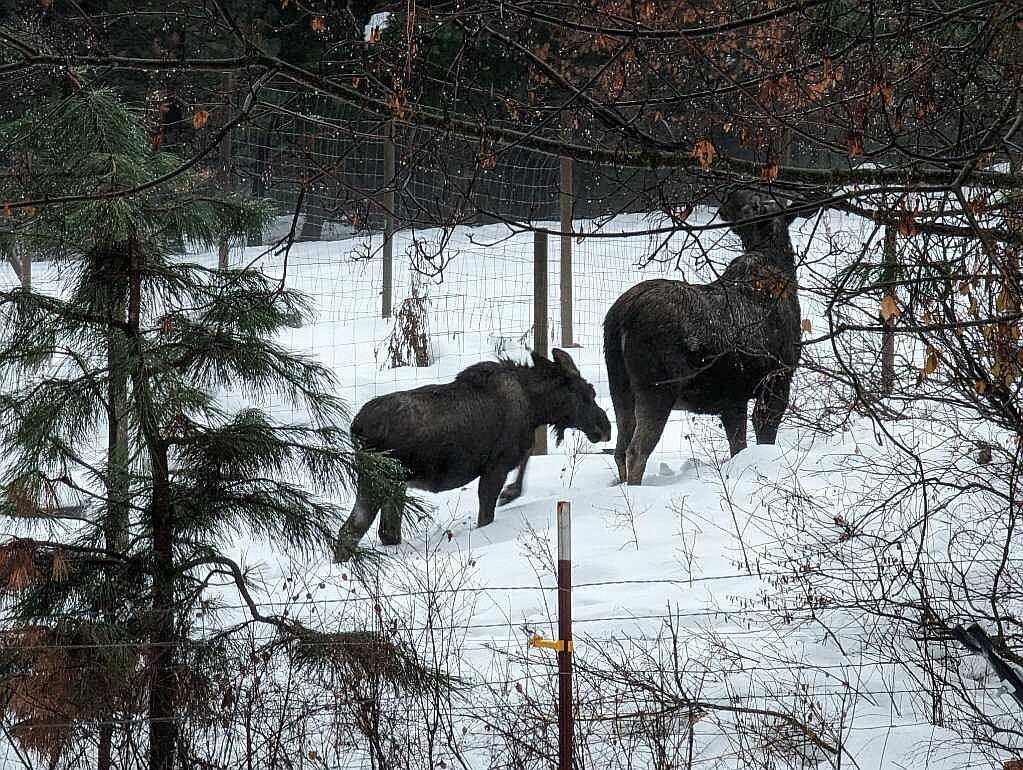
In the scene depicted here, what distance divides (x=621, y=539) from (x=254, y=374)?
334 cm

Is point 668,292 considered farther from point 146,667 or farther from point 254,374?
point 146,667

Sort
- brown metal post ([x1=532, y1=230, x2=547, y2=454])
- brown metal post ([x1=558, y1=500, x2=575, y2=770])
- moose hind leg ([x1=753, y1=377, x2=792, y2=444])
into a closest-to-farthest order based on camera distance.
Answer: brown metal post ([x1=558, y1=500, x2=575, y2=770]) → moose hind leg ([x1=753, y1=377, x2=792, y2=444]) → brown metal post ([x1=532, y1=230, x2=547, y2=454])

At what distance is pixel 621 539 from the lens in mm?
7629

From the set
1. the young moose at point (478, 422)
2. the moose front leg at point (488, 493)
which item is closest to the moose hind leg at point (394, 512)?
the young moose at point (478, 422)

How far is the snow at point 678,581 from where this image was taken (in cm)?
497

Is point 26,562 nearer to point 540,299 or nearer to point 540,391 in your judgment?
point 540,391

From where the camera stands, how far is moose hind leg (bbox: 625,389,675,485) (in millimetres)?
9031

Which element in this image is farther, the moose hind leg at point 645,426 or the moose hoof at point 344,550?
the moose hind leg at point 645,426

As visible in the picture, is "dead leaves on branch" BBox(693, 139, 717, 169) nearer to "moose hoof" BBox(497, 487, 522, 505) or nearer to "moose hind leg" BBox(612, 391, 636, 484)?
"moose hind leg" BBox(612, 391, 636, 484)

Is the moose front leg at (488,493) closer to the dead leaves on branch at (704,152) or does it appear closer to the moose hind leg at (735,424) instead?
the moose hind leg at (735,424)

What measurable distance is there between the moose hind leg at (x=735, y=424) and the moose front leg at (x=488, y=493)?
6.45 ft

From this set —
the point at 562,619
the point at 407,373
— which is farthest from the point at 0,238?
the point at 407,373

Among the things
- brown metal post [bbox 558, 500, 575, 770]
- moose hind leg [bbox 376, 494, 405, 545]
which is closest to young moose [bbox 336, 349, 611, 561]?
moose hind leg [bbox 376, 494, 405, 545]

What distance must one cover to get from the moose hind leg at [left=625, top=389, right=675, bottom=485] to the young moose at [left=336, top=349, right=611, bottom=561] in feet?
2.49
